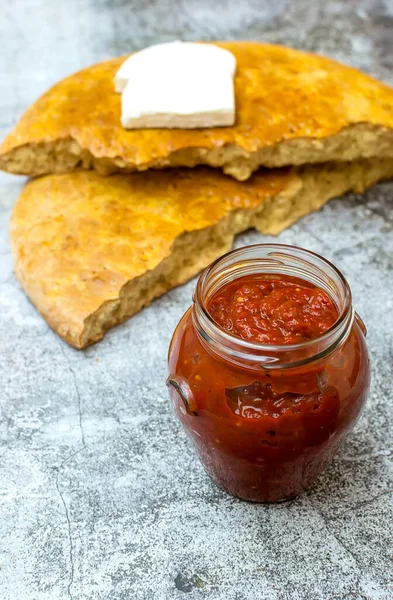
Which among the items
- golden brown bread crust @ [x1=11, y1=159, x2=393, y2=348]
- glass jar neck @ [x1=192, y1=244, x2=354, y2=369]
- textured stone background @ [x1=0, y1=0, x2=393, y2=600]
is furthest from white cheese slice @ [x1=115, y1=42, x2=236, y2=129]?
glass jar neck @ [x1=192, y1=244, x2=354, y2=369]

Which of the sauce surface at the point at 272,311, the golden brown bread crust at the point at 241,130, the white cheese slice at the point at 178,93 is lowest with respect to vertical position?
the golden brown bread crust at the point at 241,130

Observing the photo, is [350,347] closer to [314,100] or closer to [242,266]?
[242,266]

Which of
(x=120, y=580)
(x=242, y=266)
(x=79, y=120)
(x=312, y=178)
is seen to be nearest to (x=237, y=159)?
(x=312, y=178)

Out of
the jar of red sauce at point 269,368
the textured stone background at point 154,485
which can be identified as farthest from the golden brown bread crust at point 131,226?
the jar of red sauce at point 269,368

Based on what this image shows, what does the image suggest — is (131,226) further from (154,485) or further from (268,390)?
(268,390)

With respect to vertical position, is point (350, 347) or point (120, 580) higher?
point (350, 347)

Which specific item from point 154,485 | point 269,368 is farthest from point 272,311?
point 154,485

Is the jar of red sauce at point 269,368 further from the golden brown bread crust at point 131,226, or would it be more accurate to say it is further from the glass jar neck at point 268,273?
the golden brown bread crust at point 131,226
